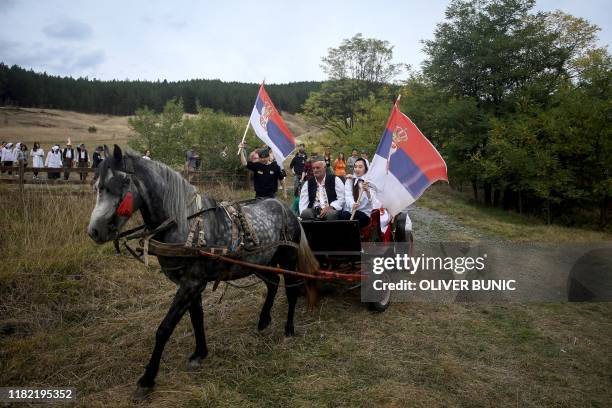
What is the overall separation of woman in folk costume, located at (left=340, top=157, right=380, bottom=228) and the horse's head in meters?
3.17

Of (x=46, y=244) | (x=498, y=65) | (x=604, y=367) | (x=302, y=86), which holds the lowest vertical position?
(x=604, y=367)

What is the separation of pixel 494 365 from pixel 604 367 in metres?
1.22

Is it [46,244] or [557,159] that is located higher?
[557,159]

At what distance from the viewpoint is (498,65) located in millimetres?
19719

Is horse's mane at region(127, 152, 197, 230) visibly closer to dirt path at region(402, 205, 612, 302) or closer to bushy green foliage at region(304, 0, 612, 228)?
dirt path at region(402, 205, 612, 302)

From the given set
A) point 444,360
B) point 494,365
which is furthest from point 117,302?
point 494,365

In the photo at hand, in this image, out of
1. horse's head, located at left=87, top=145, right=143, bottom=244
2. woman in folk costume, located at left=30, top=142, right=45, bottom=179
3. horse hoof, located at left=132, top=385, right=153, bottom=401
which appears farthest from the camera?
woman in folk costume, located at left=30, top=142, right=45, bottom=179

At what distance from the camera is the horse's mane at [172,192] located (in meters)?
3.53

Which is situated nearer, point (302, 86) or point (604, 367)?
point (604, 367)

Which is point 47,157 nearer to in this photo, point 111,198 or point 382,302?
point 111,198

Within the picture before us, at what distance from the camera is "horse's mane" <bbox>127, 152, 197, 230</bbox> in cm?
353

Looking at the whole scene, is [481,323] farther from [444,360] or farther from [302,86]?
[302,86]

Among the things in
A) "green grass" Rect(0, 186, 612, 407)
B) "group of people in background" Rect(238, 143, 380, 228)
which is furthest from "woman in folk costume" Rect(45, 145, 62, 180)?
"group of people in background" Rect(238, 143, 380, 228)

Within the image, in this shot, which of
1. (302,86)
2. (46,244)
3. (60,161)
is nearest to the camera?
(46,244)
